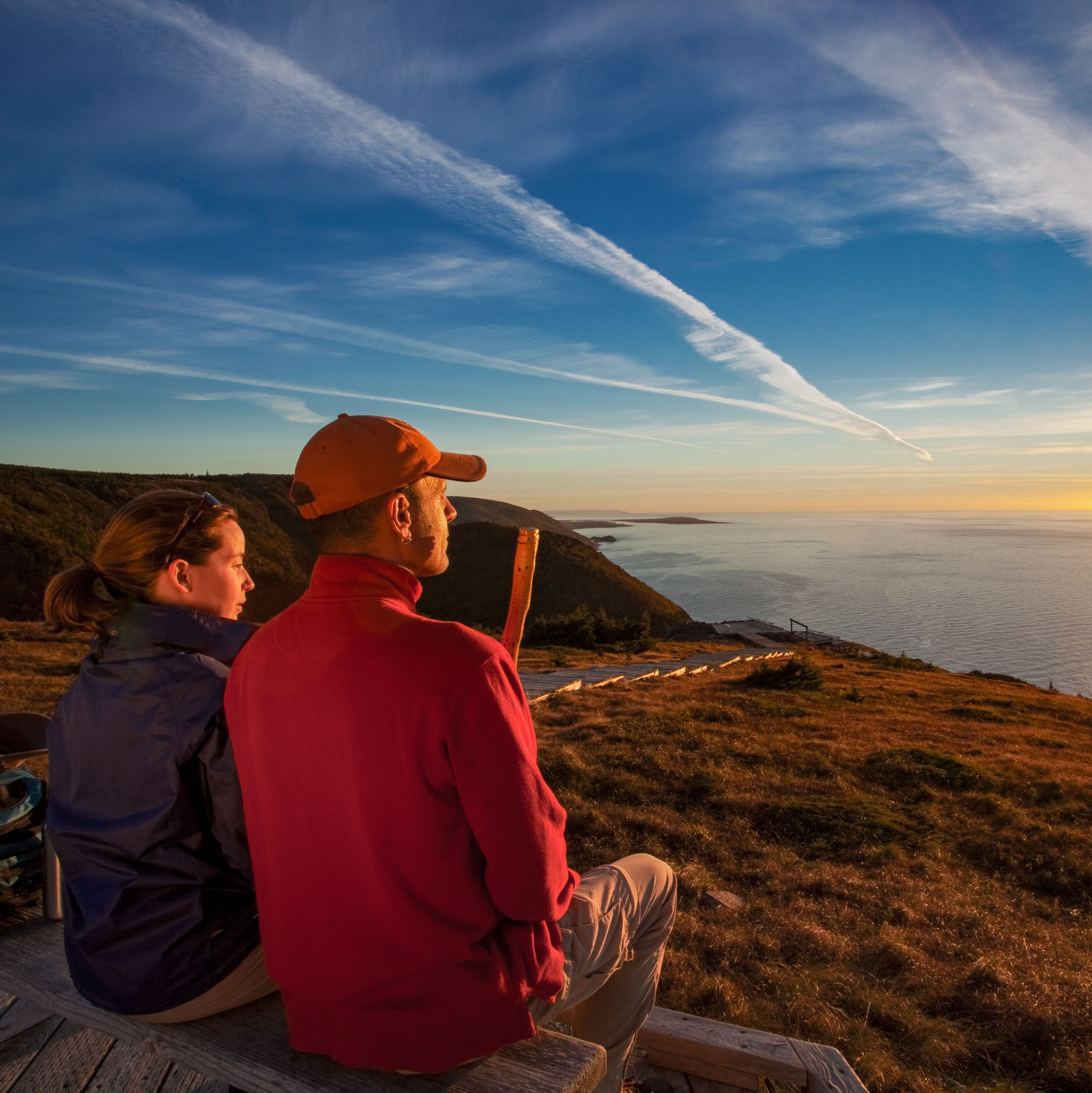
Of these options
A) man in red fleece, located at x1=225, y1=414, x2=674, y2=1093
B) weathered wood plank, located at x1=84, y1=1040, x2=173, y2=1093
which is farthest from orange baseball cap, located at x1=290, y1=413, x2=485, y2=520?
weathered wood plank, located at x1=84, y1=1040, x2=173, y2=1093

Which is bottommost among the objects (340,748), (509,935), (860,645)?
(860,645)

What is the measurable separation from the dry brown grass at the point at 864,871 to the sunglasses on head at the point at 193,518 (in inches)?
134

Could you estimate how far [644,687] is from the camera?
1588 cm

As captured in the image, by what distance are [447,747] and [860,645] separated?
50448 millimetres

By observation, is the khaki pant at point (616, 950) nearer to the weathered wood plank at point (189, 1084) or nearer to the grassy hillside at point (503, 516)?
the weathered wood plank at point (189, 1084)

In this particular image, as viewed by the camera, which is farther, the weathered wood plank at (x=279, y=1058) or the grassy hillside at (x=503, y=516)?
the grassy hillside at (x=503, y=516)

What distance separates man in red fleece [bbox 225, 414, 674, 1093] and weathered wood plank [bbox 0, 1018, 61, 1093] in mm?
1666

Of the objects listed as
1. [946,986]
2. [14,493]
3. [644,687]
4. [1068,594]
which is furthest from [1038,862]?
[1068,594]

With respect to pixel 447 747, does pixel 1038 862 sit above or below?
below

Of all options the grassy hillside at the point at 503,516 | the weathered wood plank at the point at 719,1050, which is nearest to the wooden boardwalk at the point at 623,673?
the weathered wood plank at the point at 719,1050

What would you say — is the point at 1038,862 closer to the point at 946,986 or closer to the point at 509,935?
the point at 946,986

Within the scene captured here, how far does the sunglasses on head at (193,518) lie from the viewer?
A: 6.95ft

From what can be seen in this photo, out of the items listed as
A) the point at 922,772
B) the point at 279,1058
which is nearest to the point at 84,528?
the point at 922,772

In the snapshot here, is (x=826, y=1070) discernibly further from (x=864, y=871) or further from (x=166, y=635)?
(x=864, y=871)
